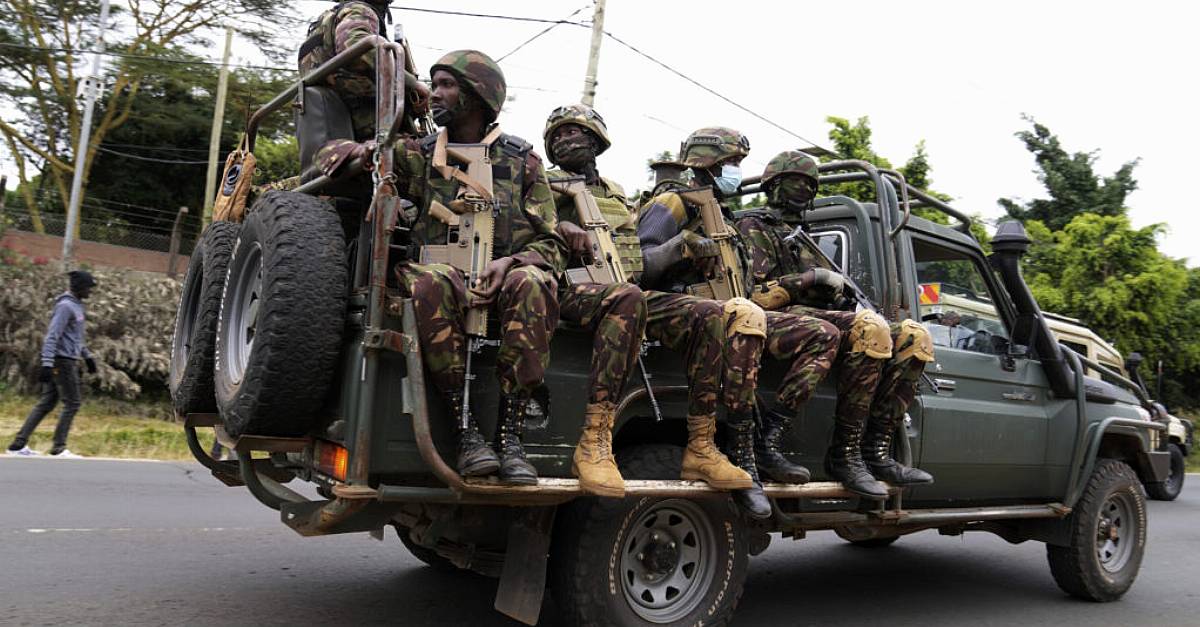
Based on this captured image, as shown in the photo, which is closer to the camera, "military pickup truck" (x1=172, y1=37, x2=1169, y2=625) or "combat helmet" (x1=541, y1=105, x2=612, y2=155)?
"military pickup truck" (x1=172, y1=37, x2=1169, y2=625)

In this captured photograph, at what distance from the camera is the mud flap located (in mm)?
3508

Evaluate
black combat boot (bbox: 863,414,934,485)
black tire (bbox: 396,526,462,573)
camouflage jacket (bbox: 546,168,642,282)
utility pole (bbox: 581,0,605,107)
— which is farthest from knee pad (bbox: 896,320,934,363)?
utility pole (bbox: 581,0,605,107)

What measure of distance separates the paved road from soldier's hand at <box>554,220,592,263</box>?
5.54 ft

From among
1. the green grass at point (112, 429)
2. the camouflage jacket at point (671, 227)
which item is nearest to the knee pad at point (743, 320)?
the camouflage jacket at point (671, 227)

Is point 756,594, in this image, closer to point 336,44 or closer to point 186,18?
point 336,44

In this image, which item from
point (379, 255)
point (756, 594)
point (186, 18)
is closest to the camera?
point (379, 255)

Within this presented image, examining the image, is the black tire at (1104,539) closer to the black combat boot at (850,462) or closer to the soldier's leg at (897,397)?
the soldier's leg at (897,397)

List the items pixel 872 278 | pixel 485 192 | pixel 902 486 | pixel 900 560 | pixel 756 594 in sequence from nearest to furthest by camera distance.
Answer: pixel 485 192, pixel 902 486, pixel 872 278, pixel 756 594, pixel 900 560

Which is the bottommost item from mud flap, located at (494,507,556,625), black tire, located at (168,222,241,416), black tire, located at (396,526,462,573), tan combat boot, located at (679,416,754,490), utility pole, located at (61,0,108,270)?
black tire, located at (396,526,462,573)

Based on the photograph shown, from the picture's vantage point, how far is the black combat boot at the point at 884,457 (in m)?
4.47

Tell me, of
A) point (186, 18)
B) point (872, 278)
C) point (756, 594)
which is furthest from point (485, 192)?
point (186, 18)

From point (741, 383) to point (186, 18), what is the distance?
20.4m

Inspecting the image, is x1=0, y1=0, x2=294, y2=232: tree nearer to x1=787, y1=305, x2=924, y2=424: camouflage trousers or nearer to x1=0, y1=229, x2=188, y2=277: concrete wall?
x1=0, y1=229, x2=188, y2=277: concrete wall

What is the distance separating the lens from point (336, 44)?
13.5ft
